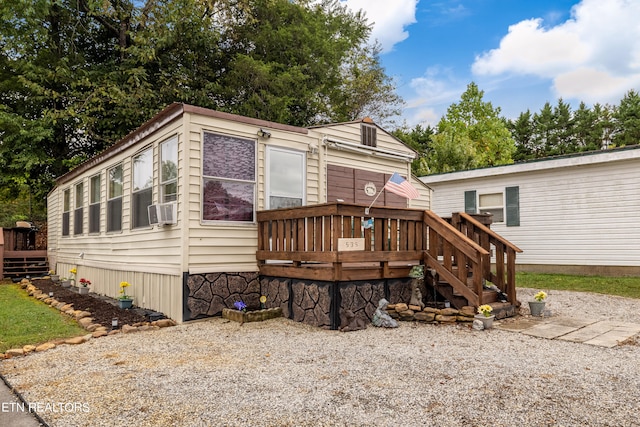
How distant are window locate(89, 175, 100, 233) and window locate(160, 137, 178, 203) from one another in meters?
3.54

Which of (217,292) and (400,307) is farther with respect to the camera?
(217,292)

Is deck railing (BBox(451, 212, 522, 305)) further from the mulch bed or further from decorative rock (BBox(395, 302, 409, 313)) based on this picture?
the mulch bed

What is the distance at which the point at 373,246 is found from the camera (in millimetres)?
5883

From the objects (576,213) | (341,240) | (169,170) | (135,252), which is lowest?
(135,252)

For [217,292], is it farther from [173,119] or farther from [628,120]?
[628,120]

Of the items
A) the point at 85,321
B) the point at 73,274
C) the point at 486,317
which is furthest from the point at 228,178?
the point at 73,274

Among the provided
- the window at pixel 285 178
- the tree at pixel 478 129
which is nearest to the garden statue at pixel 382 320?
the window at pixel 285 178

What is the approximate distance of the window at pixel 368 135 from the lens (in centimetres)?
793

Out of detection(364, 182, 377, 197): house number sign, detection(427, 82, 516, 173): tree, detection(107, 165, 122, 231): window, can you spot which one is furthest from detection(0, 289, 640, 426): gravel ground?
detection(427, 82, 516, 173): tree

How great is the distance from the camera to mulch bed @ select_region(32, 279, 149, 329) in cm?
594

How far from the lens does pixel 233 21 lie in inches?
725

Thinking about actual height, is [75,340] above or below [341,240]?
below

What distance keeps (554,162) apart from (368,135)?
556 centimetres

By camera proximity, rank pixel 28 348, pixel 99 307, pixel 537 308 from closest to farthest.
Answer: pixel 28 348
pixel 537 308
pixel 99 307
